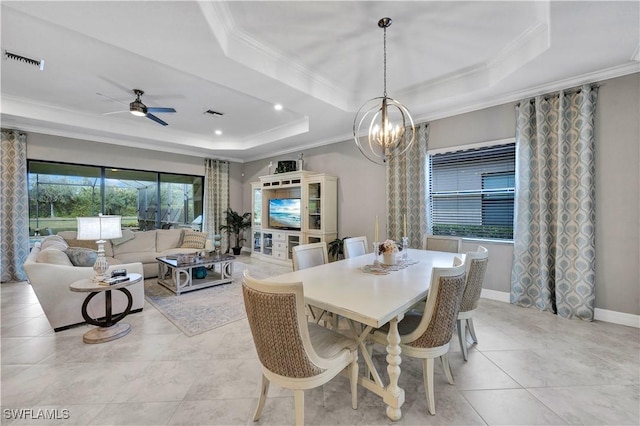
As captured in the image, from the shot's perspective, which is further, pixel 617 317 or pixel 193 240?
pixel 193 240

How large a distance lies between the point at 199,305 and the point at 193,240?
2390mm

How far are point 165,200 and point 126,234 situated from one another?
161cm

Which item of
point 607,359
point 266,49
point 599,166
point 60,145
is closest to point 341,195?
point 266,49

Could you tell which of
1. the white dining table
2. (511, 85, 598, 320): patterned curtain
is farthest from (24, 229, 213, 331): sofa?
(511, 85, 598, 320): patterned curtain

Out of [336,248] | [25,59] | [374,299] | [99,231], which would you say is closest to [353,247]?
[374,299]

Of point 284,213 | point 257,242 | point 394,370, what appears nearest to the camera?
point 394,370

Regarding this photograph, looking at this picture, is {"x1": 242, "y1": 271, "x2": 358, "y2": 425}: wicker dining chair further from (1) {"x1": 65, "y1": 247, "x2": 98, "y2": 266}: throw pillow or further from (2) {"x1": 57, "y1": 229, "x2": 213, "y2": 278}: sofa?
(2) {"x1": 57, "y1": 229, "x2": 213, "y2": 278}: sofa

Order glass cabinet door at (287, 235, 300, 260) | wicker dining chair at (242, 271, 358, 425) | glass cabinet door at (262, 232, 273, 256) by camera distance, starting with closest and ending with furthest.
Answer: wicker dining chair at (242, 271, 358, 425) < glass cabinet door at (287, 235, 300, 260) < glass cabinet door at (262, 232, 273, 256)

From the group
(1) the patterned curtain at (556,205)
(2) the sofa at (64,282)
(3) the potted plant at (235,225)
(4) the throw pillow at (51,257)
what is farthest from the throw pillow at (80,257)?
(1) the patterned curtain at (556,205)

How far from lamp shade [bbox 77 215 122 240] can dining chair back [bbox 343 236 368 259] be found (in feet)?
7.91

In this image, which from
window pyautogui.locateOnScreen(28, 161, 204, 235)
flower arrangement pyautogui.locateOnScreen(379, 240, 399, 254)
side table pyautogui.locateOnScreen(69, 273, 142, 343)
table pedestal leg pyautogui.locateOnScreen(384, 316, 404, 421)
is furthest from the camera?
window pyautogui.locateOnScreen(28, 161, 204, 235)

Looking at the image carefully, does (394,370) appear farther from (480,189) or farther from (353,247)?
(480,189)

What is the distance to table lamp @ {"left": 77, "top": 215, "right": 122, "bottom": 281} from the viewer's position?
2.56 meters

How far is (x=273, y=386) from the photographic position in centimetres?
192
